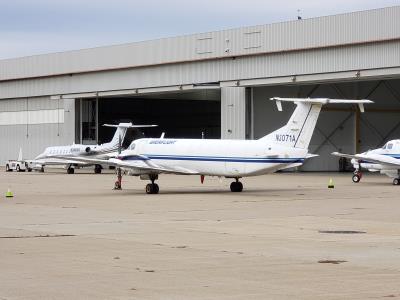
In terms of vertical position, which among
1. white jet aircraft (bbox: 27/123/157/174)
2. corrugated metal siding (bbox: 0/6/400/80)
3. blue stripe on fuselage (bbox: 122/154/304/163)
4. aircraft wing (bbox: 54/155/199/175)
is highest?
corrugated metal siding (bbox: 0/6/400/80)

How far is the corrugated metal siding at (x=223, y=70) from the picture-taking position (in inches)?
2355

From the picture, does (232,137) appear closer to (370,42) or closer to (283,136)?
(370,42)

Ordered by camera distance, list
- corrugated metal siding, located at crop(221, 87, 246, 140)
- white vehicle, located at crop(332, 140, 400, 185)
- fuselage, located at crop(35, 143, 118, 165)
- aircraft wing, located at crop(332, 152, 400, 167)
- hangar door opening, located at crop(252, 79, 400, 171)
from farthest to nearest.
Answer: fuselage, located at crop(35, 143, 118, 165) < hangar door opening, located at crop(252, 79, 400, 171) < corrugated metal siding, located at crop(221, 87, 246, 140) < white vehicle, located at crop(332, 140, 400, 185) < aircraft wing, located at crop(332, 152, 400, 167)

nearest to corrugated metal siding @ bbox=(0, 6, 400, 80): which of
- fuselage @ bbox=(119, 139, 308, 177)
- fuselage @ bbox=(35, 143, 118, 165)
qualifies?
fuselage @ bbox=(35, 143, 118, 165)

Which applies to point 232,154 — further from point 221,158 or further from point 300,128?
point 300,128

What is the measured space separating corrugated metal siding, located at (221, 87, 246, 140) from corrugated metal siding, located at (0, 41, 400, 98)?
1.43m

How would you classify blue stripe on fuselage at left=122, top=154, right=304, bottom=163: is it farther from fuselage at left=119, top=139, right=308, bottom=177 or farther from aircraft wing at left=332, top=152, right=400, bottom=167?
aircraft wing at left=332, top=152, right=400, bottom=167

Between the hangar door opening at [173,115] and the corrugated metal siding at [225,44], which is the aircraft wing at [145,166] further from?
the hangar door opening at [173,115]

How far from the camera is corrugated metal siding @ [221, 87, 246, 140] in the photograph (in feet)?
230

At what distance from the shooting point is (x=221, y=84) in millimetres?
70812

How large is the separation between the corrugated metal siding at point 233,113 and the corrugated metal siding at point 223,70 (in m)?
1.43

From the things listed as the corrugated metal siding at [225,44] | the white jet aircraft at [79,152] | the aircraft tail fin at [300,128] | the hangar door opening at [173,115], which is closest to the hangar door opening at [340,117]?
the corrugated metal siding at [225,44]

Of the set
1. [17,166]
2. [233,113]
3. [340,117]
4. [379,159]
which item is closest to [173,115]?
[17,166]

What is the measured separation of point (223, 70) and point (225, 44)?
2.11 metres
